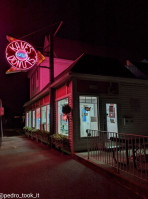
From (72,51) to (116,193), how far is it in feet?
42.3

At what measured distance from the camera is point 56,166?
5.59 metres

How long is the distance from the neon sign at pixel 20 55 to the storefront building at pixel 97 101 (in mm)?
2039

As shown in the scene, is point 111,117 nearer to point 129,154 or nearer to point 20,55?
point 129,154

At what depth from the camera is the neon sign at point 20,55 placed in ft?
28.5

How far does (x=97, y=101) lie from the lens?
8016mm

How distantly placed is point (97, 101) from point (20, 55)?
5171 mm

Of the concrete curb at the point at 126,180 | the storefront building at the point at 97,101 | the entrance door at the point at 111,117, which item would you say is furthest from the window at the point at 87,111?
the concrete curb at the point at 126,180

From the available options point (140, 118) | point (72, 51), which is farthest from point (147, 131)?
point (72, 51)

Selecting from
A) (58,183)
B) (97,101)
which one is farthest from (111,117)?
(58,183)

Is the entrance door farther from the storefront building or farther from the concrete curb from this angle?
the concrete curb

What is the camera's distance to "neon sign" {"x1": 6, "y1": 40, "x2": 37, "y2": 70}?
342 inches

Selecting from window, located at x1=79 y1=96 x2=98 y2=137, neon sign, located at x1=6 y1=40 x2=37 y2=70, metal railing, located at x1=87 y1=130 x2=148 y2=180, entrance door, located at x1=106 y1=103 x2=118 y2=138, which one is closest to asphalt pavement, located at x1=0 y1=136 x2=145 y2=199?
metal railing, located at x1=87 y1=130 x2=148 y2=180

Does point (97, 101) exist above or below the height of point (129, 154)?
above

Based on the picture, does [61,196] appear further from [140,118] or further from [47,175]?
[140,118]
